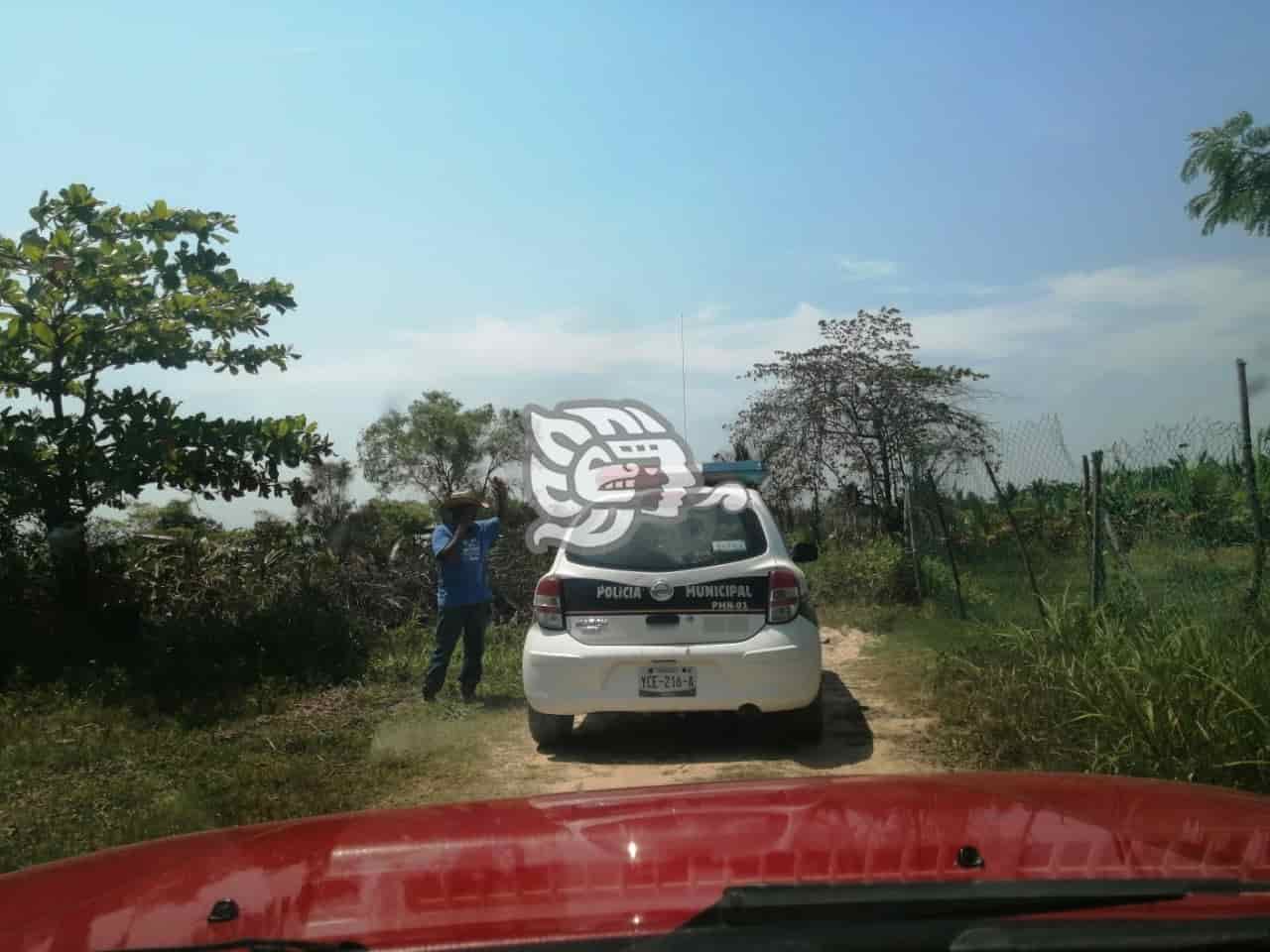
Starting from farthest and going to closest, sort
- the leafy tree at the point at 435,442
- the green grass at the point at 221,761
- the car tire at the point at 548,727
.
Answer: the leafy tree at the point at 435,442
the car tire at the point at 548,727
the green grass at the point at 221,761

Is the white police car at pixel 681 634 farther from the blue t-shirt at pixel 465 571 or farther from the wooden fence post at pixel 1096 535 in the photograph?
the wooden fence post at pixel 1096 535

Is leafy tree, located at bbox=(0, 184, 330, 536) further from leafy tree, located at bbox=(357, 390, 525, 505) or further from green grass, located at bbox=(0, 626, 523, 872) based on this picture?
leafy tree, located at bbox=(357, 390, 525, 505)

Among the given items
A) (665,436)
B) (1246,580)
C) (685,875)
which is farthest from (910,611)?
(685,875)

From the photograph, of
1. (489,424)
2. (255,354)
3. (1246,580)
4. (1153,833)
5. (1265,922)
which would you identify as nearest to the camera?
(1265,922)

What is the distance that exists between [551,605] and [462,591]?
1.99 m

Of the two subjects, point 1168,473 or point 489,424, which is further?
point 489,424

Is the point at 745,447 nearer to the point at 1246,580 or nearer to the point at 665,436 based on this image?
the point at 665,436

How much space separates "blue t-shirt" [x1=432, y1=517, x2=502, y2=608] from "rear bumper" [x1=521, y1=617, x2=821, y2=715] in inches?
77.3

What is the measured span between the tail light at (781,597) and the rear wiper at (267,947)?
15.5 feet

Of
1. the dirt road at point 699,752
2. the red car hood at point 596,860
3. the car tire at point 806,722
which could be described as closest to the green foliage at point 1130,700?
the dirt road at point 699,752

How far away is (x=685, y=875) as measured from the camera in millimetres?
2426

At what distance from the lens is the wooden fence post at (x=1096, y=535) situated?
7.91 metres

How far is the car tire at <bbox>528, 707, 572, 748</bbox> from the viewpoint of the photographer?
707cm

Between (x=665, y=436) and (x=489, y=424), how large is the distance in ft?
40.0
